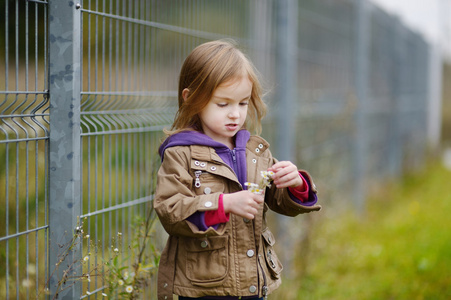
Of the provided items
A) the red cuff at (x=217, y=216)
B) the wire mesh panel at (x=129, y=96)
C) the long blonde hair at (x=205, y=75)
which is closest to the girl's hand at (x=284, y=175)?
the red cuff at (x=217, y=216)

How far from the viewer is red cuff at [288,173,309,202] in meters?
2.46

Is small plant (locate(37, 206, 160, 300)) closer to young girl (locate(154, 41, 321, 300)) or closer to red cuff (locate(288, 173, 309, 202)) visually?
young girl (locate(154, 41, 321, 300))

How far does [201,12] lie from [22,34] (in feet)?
3.83

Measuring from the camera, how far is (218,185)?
2377mm

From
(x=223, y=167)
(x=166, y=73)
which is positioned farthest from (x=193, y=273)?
(x=166, y=73)

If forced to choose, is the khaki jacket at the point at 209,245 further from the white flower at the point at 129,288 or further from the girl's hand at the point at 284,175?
the white flower at the point at 129,288

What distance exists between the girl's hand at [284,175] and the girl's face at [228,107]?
24cm

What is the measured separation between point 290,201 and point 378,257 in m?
3.60

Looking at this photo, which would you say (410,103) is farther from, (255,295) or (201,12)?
(255,295)

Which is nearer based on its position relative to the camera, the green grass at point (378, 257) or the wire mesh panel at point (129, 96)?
the wire mesh panel at point (129, 96)

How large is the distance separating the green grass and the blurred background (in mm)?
19

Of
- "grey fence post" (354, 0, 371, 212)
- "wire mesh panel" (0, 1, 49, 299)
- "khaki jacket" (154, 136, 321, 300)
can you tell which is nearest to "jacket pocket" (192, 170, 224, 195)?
"khaki jacket" (154, 136, 321, 300)

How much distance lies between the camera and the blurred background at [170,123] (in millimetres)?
2545

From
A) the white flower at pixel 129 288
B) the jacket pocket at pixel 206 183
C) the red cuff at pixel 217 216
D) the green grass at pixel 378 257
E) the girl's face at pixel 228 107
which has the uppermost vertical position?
the girl's face at pixel 228 107
